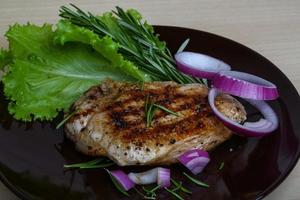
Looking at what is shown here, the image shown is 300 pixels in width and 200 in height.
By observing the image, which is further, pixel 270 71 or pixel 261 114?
pixel 270 71

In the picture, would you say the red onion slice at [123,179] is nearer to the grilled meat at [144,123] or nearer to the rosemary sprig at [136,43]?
the grilled meat at [144,123]

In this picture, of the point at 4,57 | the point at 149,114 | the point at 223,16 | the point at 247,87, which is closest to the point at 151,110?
the point at 149,114

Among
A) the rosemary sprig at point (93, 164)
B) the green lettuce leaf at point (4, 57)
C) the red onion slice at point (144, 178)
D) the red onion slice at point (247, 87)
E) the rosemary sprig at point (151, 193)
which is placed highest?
the green lettuce leaf at point (4, 57)

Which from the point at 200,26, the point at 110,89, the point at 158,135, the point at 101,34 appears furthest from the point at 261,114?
the point at 200,26

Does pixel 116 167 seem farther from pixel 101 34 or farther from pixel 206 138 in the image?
pixel 101 34

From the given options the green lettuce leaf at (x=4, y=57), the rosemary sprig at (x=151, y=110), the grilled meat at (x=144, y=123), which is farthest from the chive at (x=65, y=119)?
the green lettuce leaf at (x=4, y=57)

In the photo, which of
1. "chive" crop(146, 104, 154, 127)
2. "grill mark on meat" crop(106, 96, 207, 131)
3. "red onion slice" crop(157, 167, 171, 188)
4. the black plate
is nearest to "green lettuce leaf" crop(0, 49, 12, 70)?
the black plate

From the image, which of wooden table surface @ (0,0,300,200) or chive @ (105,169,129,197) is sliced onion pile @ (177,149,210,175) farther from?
wooden table surface @ (0,0,300,200)
